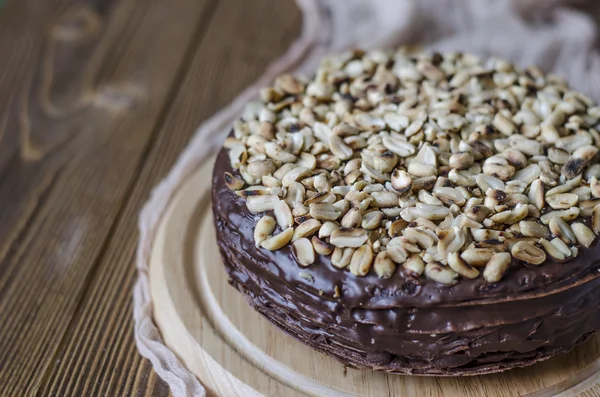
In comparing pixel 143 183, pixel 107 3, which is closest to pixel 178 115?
pixel 143 183

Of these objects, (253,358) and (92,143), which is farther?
(92,143)

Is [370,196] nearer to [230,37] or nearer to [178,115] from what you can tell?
[178,115]

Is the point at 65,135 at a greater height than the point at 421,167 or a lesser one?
lesser

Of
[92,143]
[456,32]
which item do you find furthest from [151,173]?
[456,32]

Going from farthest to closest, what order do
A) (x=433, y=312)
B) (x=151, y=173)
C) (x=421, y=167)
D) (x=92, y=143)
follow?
(x=92, y=143) → (x=151, y=173) → (x=421, y=167) → (x=433, y=312)

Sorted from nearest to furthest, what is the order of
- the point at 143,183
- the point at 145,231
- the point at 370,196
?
1. the point at 370,196
2. the point at 145,231
3. the point at 143,183

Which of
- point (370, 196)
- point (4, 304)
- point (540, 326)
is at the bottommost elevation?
point (4, 304)

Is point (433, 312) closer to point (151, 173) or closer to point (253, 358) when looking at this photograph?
point (253, 358)

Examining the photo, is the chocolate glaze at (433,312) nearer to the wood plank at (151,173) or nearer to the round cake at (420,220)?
the round cake at (420,220)
